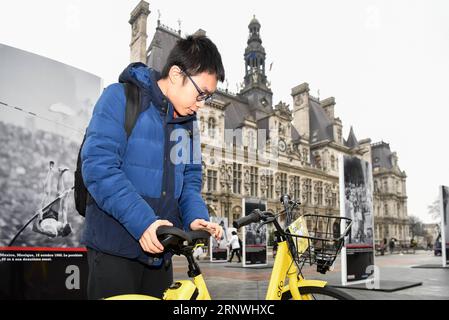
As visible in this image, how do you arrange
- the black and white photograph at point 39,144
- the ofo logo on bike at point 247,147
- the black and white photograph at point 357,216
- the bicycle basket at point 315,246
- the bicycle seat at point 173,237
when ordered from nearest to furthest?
1. the bicycle seat at point 173,237
2. the bicycle basket at point 315,246
3. the black and white photograph at point 39,144
4. the black and white photograph at point 357,216
5. the ofo logo on bike at point 247,147

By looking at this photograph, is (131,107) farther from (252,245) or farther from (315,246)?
(252,245)

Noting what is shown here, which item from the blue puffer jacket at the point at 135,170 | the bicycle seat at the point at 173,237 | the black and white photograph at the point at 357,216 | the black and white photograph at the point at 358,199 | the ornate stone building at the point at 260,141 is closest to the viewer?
the bicycle seat at the point at 173,237

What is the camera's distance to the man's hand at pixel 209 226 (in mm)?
1821

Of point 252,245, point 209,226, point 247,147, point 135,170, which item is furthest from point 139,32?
point 209,226

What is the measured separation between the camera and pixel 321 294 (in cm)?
212

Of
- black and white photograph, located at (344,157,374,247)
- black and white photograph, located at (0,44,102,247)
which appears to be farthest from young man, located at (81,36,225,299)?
black and white photograph, located at (344,157,374,247)

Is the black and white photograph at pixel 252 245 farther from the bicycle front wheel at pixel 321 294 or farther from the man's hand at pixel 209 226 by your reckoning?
the man's hand at pixel 209 226

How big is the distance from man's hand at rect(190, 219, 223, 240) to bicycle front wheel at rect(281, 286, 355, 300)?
679mm

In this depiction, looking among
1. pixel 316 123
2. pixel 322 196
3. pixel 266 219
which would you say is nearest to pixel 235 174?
pixel 322 196

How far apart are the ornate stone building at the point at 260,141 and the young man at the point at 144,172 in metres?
23.4

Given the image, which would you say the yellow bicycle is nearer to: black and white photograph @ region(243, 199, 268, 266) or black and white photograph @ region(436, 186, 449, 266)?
black and white photograph @ region(243, 199, 268, 266)

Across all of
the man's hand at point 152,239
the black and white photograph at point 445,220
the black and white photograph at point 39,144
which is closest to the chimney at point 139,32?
the black and white photograph at point 445,220

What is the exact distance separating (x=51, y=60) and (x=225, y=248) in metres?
16.0

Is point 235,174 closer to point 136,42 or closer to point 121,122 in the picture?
point 136,42
